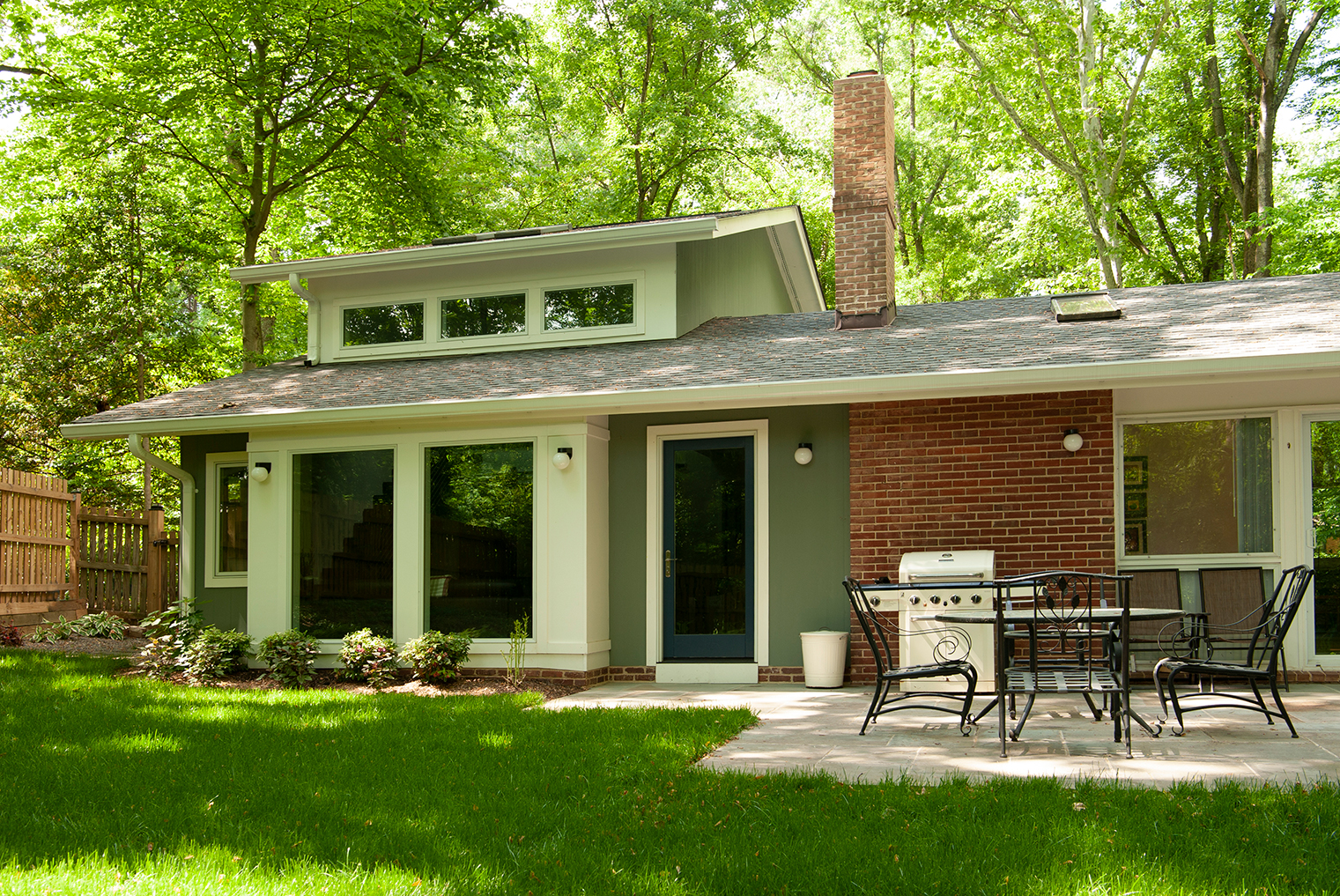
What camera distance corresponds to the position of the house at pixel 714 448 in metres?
7.97

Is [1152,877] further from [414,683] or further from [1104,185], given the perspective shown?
[1104,185]

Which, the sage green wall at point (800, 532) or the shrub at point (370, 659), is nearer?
the sage green wall at point (800, 532)

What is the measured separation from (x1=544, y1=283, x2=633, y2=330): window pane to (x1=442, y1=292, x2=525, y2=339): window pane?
34 cm

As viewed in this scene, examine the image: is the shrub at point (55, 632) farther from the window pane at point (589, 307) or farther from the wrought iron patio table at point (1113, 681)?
the wrought iron patio table at point (1113, 681)

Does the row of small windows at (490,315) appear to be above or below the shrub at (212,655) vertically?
above

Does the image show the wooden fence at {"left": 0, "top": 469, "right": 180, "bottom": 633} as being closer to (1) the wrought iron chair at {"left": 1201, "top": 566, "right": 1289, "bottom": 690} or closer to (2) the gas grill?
(2) the gas grill

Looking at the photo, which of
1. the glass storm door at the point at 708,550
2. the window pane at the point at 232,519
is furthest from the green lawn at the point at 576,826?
the window pane at the point at 232,519

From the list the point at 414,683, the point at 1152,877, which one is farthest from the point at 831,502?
the point at 1152,877

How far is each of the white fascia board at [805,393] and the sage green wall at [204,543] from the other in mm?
537

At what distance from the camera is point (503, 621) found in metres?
8.91

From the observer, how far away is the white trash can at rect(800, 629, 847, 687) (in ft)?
26.7

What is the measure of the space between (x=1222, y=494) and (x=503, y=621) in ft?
19.5

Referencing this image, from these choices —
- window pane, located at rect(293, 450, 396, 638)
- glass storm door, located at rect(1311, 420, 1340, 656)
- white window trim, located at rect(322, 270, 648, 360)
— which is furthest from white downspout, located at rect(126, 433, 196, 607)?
glass storm door, located at rect(1311, 420, 1340, 656)

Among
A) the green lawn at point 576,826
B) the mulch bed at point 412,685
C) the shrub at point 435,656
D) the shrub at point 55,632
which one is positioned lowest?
the mulch bed at point 412,685
